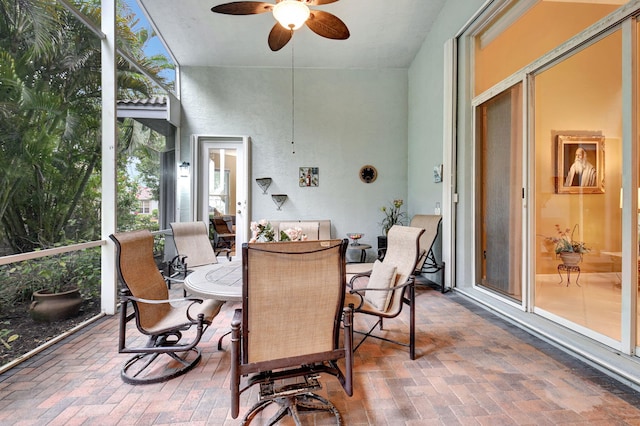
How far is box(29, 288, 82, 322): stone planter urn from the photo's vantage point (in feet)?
7.95

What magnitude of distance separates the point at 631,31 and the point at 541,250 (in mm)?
1938

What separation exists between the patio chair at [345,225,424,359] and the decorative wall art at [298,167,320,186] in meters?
3.14

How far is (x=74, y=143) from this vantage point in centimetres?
272

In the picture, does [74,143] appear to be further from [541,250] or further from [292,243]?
[541,250]

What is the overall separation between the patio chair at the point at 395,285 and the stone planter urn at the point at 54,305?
2676 mm

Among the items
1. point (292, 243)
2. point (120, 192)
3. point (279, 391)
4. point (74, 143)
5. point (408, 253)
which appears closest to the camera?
point (292, 243)

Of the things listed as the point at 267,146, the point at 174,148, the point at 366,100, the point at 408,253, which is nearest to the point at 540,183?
the point at 408,253

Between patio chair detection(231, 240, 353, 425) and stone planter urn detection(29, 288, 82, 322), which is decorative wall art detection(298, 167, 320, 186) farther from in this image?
patio chair detection(231, 240, 353, 425)

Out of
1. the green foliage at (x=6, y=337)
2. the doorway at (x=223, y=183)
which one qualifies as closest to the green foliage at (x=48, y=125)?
the green foliage at (x=6, y=337)

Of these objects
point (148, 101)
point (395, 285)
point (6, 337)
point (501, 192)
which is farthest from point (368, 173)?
point (6, 337)

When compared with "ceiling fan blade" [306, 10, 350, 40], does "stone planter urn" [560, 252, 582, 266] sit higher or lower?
lower

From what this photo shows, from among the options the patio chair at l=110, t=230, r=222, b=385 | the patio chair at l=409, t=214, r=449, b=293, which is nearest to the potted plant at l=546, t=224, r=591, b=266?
the patio chair at l=409, t=214, r=449, b=293

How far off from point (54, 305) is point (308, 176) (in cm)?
395

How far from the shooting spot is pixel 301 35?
179 inches
